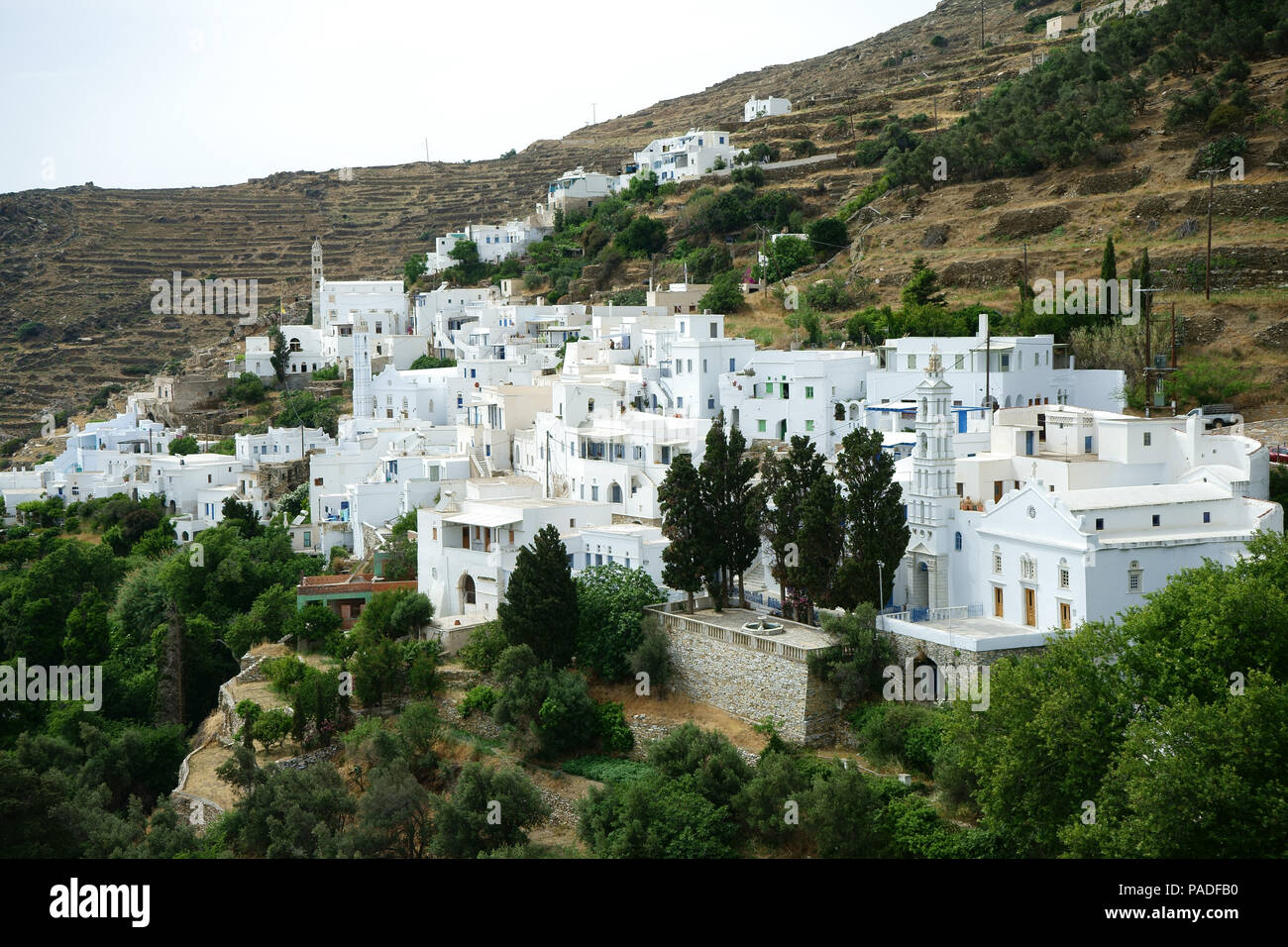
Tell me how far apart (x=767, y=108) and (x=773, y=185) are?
19885mm

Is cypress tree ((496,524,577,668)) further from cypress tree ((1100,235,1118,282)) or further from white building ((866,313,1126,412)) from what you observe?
cypress tree ((1100,235,1118,282))

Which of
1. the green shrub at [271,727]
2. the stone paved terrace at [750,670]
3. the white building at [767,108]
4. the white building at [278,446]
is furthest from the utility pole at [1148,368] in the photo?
the white building at [767,108]

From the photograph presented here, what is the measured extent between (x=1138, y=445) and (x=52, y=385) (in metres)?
76.8

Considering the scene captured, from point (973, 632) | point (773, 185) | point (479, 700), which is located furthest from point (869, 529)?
point (773, 185)

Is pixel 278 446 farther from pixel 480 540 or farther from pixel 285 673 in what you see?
pixel 285 673

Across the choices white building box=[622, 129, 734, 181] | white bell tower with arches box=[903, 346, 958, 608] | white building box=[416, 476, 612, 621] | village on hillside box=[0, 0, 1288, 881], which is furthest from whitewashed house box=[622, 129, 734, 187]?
white bell tower with arches box=[903, 346, 958, 608]

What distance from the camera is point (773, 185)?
2635 inches

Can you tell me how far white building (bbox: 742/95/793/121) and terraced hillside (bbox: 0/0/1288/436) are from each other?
1664 millimetres

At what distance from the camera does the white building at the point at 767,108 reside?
83.8 meters

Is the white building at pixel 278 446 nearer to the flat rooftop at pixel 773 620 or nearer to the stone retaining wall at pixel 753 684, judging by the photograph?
the flat rooftop at pixel 773 620

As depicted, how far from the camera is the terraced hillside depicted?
44031 millimetres

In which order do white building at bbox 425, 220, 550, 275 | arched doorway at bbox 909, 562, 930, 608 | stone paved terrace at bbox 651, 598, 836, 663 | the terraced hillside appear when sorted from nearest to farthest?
1. stone paved terrace at bbox 651, 598, 836, 663
2. arched doorway at bbox 909, 562, 930, 608
3. the terraced hillside
4. white building at bbox 425, 220, 550, 275
